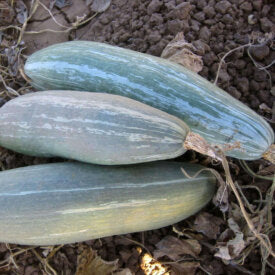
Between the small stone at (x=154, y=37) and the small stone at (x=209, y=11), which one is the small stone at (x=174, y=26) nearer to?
the small stone at (x=154, y=37)

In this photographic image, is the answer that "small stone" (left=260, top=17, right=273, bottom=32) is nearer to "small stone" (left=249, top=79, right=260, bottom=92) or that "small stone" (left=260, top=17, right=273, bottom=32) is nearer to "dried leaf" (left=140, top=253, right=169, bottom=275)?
"small stone" (left=249, top=79, right=260, bottom=92)

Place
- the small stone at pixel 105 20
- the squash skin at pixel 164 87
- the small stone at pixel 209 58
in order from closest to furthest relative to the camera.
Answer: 1. the squash skin at pixel 164 87
2. the small stone at pixel 209 58
3. the small stone at pixel 105 20

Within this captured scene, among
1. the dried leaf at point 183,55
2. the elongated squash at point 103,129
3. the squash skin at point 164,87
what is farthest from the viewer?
the dried leaf at point 183,55

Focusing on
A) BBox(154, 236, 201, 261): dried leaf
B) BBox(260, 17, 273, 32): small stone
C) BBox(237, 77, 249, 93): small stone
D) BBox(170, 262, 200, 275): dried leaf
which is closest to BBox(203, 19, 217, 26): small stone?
BBox(260, 17, 273, 32): small stone

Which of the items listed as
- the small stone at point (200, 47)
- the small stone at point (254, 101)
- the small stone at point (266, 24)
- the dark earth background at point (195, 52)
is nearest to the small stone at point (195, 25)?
the dark earth background at point (195, 52)

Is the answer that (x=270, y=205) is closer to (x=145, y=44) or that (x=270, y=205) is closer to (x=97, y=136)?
(x=97, y=136)

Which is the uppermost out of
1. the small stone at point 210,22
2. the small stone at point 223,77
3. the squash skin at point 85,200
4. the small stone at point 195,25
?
the small stone at point 210,22
